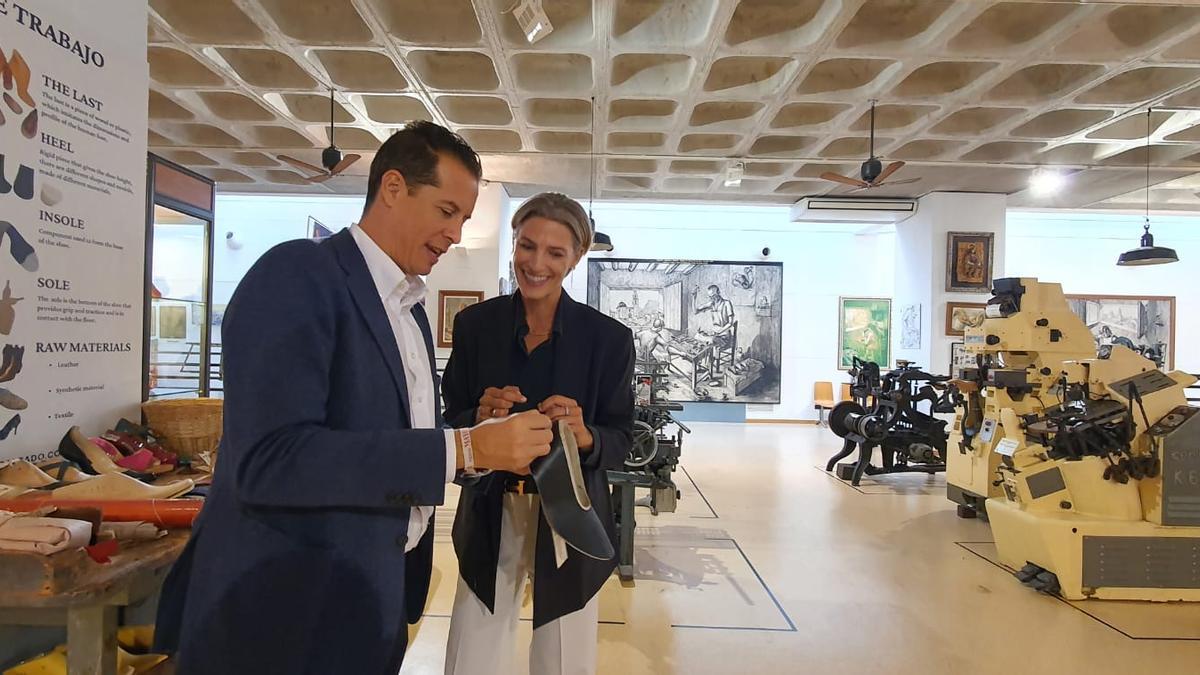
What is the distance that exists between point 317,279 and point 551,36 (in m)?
4.85

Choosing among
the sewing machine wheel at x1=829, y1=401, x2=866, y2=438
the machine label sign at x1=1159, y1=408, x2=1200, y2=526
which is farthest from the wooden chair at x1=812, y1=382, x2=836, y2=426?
the machine label sign at x1=1159, y1=408, x2=1200, y2=526

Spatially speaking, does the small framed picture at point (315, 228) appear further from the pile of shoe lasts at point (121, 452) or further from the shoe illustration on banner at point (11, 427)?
the shoe illustration on banner at point (11, 427)

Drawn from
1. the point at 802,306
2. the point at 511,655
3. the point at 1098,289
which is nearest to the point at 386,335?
the point at 511,655

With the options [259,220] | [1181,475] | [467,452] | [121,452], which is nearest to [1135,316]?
[1181,475]

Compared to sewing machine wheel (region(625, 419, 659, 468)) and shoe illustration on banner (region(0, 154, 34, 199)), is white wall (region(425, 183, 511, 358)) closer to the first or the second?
sewing machine wheel (region(625, 419, 659, 468))

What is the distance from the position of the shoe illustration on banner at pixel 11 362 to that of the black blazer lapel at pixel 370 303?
1.22 m

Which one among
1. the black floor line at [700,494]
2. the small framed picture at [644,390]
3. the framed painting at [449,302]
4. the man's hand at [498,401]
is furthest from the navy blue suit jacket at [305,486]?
→ the framed painting at [449,302]

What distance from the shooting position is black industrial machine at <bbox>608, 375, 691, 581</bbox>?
3.78 m

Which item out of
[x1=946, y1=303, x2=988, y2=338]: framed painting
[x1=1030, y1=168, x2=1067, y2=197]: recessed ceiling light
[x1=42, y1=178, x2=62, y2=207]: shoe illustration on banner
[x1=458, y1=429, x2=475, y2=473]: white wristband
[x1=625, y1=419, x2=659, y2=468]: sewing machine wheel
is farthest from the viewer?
[x1=946, y1=303, x2=988, y2=338]: framed painting

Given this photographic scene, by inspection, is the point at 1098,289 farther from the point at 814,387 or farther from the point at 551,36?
the point at 551,36

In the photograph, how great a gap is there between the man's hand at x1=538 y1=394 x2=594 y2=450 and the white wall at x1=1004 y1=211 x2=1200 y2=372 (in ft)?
44.2

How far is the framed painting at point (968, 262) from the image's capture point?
9.14 meters

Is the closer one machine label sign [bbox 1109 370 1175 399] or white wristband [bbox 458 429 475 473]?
white wristband [bbox 458 429 475 473]

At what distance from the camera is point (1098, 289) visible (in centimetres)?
1188
